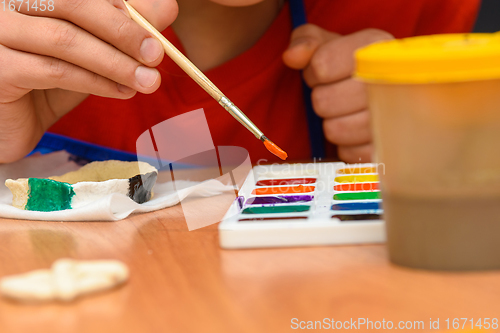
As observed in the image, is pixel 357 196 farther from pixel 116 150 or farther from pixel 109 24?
pixel 116 150

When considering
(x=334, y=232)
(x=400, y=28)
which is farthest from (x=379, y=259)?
(x=400, y=28)

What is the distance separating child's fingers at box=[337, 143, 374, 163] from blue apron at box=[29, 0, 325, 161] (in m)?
0.11

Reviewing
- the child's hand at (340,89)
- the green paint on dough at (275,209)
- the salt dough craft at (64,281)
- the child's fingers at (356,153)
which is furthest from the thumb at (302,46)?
the salt dough craft at (64,281)

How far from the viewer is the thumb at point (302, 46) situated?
71 cm

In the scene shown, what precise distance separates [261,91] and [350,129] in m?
0.21

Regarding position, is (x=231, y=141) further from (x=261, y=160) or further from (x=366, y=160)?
(x=366, y=160)

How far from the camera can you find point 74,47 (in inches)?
19.1

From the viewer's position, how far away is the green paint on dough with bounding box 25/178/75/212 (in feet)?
1.53

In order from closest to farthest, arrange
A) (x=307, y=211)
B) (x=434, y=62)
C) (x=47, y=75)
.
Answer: (x=434, y=62)
(x=307, y=211)
(x=47, y=75)

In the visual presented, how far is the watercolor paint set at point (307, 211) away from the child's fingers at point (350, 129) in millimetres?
163

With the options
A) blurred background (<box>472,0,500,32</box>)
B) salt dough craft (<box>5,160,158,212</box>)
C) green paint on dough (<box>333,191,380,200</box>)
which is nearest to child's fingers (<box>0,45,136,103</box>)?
salt dough craft (<box>5,160,158,212</box>)

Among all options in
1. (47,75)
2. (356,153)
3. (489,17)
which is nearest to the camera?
(47,75)

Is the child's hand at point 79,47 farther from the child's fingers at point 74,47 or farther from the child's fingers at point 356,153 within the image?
the child's fingers at point 356,153

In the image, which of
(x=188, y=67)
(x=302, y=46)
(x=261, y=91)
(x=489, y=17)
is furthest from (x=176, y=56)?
(x=489, y=17)
